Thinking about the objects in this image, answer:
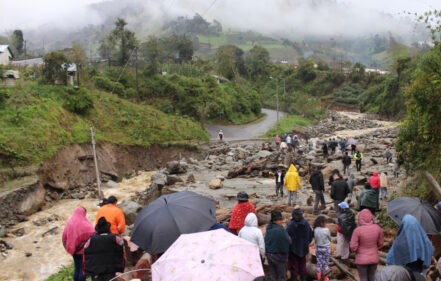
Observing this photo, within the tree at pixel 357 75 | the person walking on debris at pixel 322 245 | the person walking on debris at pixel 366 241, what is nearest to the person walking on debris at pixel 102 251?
the person walking on debris at pixel 322 245

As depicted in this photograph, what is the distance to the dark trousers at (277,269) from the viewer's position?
5629mm

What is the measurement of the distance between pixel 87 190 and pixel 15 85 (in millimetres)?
11496

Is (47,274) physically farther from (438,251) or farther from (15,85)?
(15,85)

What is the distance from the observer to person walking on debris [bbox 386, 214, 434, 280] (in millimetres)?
4754

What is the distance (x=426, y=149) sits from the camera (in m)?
9.44

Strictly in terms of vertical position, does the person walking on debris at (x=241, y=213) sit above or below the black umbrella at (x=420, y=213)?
below

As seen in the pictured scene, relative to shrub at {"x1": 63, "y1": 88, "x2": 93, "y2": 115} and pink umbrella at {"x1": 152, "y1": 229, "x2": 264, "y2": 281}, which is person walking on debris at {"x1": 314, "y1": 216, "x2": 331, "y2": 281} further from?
shrub at {"x1": 63, "y1": 88, "x2": 93, "y2": 115}

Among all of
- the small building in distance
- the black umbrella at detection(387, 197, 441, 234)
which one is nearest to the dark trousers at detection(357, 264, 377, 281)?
the black umbrella at detection(387, 197, 441, 234)

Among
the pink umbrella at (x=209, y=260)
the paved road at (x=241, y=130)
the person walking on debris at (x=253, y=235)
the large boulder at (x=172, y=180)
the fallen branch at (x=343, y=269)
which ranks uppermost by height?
the pink umbrella at (x=209, y=260)

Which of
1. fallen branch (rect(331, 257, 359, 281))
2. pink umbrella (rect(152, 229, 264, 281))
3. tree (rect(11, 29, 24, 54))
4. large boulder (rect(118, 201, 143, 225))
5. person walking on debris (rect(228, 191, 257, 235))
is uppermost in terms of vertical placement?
tree (rect(11, 29, 24, 54))

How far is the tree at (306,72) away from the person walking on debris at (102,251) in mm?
87980

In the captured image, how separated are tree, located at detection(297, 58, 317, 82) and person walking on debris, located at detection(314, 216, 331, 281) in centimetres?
8638

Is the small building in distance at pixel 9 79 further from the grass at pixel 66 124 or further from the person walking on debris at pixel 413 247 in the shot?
the person walking on debris at pixel 413 247

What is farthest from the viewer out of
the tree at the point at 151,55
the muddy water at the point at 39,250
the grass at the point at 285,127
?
the tree at the point at 151,55
